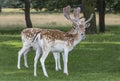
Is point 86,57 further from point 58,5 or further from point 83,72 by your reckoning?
point 58,5

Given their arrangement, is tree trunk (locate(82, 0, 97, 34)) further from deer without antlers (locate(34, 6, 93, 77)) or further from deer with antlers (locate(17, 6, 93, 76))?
deer without antlers (locate(34, 6, 93, 77))

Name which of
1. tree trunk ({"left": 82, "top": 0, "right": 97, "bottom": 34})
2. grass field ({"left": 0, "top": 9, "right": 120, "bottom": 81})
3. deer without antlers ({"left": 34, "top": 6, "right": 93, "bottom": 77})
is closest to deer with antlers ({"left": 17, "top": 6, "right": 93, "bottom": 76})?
deer without antlers ({"left": 34, "top": 6, "right": 93, "bottom": 77})

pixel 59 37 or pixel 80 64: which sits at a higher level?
pixel 59 37

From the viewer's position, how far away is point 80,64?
15.6 m

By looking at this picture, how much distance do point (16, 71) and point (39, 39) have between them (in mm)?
1604

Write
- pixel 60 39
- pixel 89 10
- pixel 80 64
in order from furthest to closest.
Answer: pixel 89 10 → pixel 80 64 → pixel 60 39

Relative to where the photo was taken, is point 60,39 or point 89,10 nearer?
point 60,39

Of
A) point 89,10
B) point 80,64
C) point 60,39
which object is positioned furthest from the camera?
point 89,10

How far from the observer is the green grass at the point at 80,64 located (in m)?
12.6

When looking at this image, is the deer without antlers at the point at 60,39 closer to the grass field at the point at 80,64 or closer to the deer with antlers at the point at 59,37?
the deer with antlers at the point at 59,37

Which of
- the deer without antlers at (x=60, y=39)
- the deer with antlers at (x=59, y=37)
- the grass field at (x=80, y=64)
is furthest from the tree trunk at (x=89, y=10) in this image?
the deer without antlers at (x=60, y=39)

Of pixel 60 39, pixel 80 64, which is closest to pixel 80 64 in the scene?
pixel 80 64

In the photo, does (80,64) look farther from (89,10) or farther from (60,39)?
(89,10)

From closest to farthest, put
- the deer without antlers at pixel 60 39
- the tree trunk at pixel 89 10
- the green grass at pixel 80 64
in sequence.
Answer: the green grass at pixel 80 64, the deer without antlers at pixel 60 39, the tree trunk at pixel 89 10
